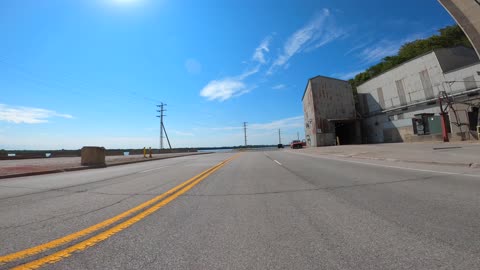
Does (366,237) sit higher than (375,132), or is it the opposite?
(375,132)

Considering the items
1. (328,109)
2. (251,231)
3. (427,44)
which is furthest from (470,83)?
(251,231)

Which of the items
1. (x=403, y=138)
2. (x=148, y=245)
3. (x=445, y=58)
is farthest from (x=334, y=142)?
(x=148, y=245)

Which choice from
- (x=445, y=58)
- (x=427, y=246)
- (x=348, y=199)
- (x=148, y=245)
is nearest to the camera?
(x=427, y=246)

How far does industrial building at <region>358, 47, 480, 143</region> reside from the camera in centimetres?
3475

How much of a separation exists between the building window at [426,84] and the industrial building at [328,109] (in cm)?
1517

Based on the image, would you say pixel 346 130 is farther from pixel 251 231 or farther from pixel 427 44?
pixel 251 231

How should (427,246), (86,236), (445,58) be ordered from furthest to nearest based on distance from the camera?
(445,58) < (86,236) < (427,246)

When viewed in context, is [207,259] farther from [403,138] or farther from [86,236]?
[403,138]

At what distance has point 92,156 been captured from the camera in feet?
63.4

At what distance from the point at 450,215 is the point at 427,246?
164 centimetres

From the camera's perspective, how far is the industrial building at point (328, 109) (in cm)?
5466

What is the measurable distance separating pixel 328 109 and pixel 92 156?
153 ft

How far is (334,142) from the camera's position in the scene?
55.0 m

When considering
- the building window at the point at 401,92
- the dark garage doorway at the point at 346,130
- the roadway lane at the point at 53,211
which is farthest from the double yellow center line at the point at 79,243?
the dark garage doorway at the point at 346,130
